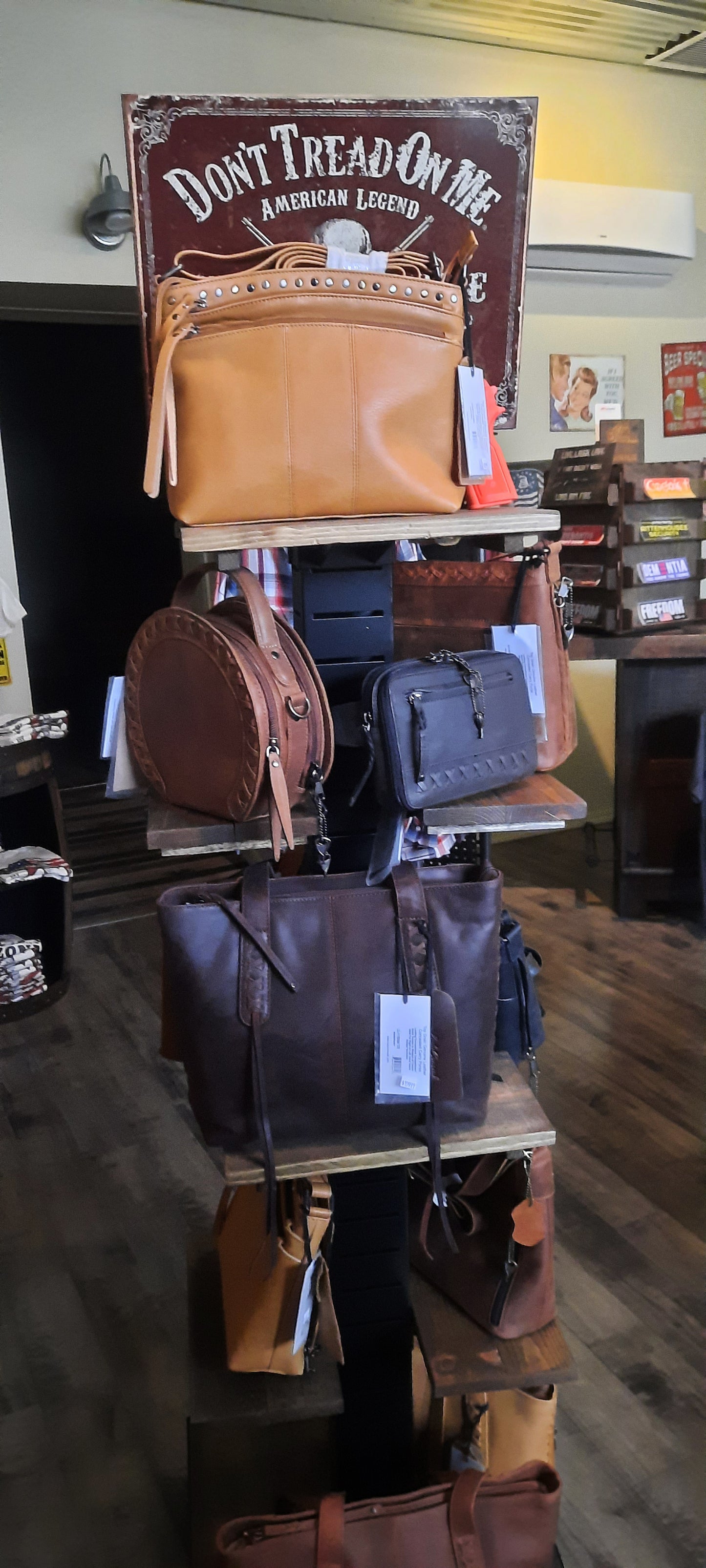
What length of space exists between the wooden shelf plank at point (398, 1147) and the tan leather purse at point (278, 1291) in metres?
0.09

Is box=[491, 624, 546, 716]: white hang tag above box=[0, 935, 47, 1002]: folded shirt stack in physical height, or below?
above

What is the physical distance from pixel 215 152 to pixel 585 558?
252cm

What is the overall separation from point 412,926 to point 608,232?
4.06 meters

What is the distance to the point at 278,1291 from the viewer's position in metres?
1.60

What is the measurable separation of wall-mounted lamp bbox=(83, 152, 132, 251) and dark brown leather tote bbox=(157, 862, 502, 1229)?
9.70 feet

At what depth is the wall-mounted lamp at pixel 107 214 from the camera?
11.6 feet

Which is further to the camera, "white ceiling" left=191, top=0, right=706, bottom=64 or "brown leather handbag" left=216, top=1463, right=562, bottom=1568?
"white ceiling" left=191, top=0, right=706, bottom=64

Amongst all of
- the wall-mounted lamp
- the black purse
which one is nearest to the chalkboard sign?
the wall-mounted lamp

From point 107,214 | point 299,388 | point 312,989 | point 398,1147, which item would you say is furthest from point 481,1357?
point 107,214

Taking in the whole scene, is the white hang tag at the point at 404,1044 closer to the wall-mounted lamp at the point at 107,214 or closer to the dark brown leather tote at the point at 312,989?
the dark brown leather tote at the point at 312,989

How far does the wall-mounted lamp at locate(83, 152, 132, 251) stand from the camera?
3551 mm

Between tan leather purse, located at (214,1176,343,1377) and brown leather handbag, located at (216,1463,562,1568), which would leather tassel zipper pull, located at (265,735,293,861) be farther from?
brown leather handbag, located at (216,1463,562,1568)

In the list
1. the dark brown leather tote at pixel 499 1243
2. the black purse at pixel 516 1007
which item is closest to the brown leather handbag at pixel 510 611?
the black purse at pixel 516 1007

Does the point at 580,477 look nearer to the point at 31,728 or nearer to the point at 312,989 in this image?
the point at 31,728
